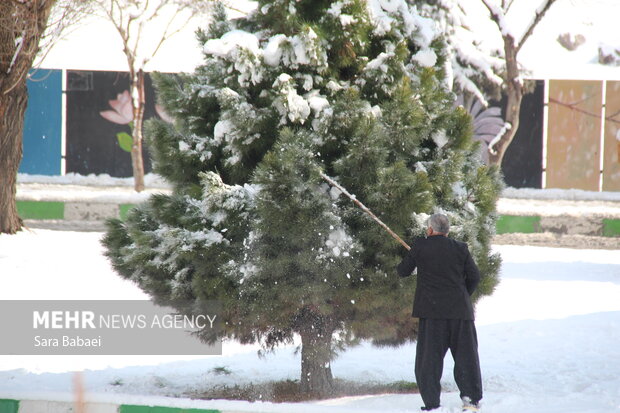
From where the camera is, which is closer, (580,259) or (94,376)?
(94,376)

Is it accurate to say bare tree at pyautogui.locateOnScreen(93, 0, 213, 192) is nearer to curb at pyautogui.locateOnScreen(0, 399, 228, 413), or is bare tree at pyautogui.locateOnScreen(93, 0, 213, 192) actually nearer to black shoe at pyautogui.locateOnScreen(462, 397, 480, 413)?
curb at pyautogui.locateOnScreen(0, 399, 228, 413)

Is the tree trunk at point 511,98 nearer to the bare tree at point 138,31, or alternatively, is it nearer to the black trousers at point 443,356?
the bare tree at point 138,31

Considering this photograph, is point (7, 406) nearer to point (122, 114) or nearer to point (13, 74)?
point (13, 74)

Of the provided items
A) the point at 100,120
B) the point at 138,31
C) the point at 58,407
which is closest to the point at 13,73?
the point at 58,407

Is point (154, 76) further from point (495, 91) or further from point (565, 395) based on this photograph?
point (495, 91)

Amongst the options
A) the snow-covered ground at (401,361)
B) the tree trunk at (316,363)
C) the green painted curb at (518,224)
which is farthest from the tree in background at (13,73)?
the green painted curb at (518,224)

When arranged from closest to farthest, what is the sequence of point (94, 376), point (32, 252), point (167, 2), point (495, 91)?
point (94, 376)
point (32, 252)
point (495, 91)
point (167, 2)

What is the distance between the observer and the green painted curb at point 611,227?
54.0 ft

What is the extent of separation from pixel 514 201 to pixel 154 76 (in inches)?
684

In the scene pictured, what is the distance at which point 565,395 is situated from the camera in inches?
239

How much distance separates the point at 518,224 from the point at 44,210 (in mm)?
10125

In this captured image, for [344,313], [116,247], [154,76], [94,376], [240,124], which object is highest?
[154,76]

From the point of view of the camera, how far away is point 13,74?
1212 centimetres

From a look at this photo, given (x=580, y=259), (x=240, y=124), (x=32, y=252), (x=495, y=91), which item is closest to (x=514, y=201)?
(x=495, y=91)
